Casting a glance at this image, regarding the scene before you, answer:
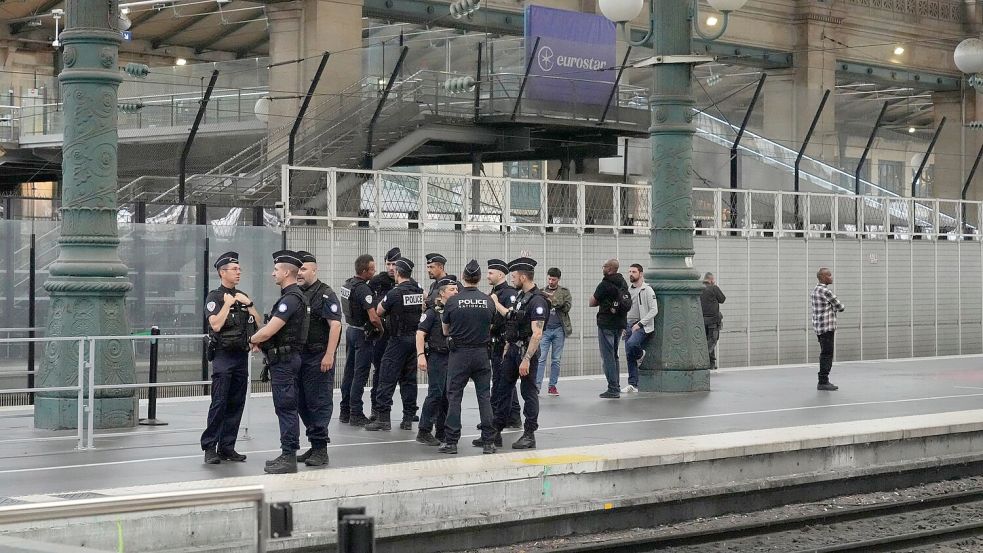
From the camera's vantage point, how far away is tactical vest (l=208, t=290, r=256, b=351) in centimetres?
1124

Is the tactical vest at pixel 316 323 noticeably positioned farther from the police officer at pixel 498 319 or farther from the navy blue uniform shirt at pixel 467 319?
the police officer at pixel 498 319

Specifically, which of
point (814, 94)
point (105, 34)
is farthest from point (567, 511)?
point (814, 94)

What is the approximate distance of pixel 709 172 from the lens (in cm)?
2884

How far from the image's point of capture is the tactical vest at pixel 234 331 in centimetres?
1124

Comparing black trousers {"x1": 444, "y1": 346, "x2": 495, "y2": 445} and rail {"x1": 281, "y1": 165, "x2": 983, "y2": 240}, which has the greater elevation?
rail {"x1": 281, "y1": 165, "x2": 983, "y2": 240}

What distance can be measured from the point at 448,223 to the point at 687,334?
3958 mm

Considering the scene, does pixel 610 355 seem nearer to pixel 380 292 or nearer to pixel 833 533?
pixel 380 292

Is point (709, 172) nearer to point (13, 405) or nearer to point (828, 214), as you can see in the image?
point (828, 214)

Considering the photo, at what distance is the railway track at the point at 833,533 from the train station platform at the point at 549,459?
0.70 m

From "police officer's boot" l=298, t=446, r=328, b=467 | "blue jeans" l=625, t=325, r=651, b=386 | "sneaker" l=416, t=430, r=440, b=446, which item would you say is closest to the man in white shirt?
"blue jeans" l=625, t=325, r=651, b=386

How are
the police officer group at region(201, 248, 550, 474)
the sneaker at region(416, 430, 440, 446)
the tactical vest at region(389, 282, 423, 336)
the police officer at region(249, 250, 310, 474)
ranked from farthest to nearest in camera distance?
the tactical vest at region(389, 282, 423, 336) < the sneaker at region(416, 430, 440, 446) < the police officer group at region(201, 248, 550, 474) < the police officer at region(249, 250, 310, 474)

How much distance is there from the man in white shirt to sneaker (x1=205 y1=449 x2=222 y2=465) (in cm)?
737

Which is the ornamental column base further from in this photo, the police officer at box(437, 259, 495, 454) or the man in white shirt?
the police officer at box(437, 259, 495, 454)

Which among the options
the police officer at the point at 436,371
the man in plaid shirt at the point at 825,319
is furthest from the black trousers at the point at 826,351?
the police officer at the point at 436,371
